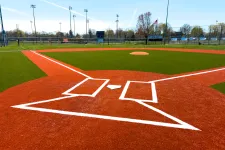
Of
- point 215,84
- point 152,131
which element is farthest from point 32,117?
point 215,84

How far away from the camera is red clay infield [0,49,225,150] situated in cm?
318

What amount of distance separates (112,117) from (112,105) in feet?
2.34

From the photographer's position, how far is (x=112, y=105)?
483cm

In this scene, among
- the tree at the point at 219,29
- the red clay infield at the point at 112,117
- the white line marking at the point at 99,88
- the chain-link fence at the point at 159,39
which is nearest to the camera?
the red clay infield at the point at 112,117

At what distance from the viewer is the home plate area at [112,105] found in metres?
4.04

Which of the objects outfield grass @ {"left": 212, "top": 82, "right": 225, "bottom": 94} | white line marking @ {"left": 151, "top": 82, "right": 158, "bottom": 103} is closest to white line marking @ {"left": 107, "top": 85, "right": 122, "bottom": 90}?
white line marking @ {"left": 151, "top": 82, "right": 158, "bottom": 103}

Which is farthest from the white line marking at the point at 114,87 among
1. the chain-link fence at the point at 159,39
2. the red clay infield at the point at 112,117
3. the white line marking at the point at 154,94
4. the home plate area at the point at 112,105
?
the chain-link fence at the point at 159,39

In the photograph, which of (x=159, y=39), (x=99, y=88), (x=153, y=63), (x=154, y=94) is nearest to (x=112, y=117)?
(x=154, y=94)

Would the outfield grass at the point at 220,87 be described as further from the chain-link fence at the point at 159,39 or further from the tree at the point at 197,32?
the tree at the point at 197,32

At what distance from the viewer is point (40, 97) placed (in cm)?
553

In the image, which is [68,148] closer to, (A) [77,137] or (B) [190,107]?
(A) [77,137]

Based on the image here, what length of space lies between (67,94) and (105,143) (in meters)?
3.08

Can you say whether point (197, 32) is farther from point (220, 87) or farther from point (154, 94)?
point (154, 94)

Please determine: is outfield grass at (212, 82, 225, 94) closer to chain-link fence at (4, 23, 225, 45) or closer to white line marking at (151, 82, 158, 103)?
white line marking at (151, 82, 158, 103)
